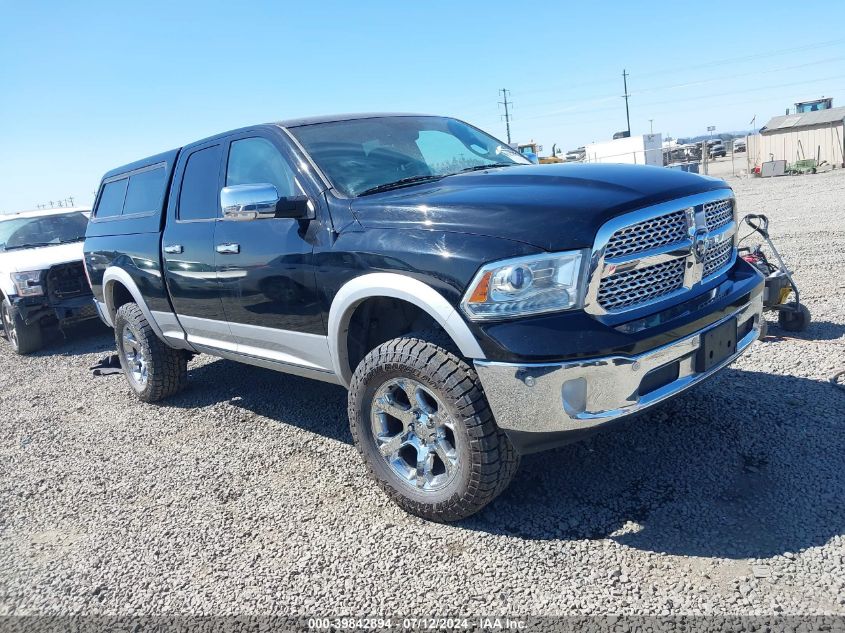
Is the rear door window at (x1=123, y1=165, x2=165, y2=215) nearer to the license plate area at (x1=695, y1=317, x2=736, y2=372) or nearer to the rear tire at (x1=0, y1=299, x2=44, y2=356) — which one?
the rear tire at (x1=0, y1=299, x2=44, y2=356)

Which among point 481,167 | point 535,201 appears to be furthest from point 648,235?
point 481,167

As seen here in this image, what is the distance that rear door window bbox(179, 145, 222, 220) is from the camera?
440 centimetres

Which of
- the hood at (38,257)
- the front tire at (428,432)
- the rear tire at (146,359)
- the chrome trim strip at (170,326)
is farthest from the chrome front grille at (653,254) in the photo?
the hood at (38,257)

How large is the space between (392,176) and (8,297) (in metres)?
6.82

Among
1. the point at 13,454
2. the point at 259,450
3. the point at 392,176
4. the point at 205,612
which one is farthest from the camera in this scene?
the point at 13,454

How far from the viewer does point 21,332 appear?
325 inches

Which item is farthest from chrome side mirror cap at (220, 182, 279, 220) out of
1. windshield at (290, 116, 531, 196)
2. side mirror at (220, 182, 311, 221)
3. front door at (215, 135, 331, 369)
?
windshield at (290, 116, 531, 196)

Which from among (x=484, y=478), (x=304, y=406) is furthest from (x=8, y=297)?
(x=484, y=478)

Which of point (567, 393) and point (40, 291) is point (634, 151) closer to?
point (40, 291)

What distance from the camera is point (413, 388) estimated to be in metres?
3.07

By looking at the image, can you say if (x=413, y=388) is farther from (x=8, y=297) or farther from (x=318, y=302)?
(x=8, y=297)

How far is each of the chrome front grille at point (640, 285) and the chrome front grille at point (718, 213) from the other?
0.37m

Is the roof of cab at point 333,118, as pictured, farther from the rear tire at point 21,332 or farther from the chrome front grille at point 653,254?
the rear tire at point 21,332

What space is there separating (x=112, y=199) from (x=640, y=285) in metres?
5.15
